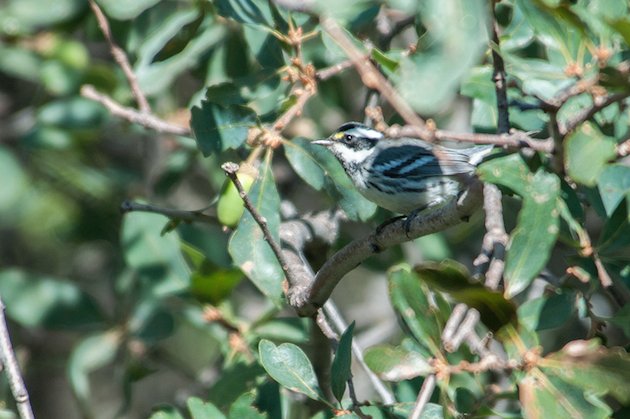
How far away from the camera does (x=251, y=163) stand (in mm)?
3312

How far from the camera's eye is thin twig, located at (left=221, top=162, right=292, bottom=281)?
8.25 feet

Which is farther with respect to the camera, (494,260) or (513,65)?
(513,65)

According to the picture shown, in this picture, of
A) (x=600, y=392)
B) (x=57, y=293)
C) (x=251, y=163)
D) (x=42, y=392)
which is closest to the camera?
(x=600, y=392)

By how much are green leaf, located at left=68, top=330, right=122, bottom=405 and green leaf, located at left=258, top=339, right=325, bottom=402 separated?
6.74ft

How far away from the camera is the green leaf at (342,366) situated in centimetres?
259

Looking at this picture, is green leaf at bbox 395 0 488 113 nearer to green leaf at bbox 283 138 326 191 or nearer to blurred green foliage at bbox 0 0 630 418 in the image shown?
blurred green foliage at bbox 0 0 630 418

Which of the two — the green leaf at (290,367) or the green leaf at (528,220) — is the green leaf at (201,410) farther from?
the green leaf at (528,220)

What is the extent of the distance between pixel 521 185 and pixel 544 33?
23.6 inches

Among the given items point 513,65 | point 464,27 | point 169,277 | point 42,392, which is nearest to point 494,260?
point 513,65

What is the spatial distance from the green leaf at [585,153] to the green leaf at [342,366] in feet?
2.53

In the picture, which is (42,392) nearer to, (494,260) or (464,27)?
(494,260)

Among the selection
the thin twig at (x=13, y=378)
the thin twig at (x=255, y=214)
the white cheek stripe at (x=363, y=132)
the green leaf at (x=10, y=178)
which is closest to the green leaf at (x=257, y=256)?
the thin twig at (x=255, y=214)

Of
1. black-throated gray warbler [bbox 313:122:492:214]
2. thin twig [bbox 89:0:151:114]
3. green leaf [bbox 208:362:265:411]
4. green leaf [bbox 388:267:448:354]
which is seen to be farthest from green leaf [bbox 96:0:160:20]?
green leaf [bbox 388:267:448:354]

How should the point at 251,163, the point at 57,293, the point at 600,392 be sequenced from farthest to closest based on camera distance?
the point at 57,293 → the point at 251,163 → the point at 600,392
